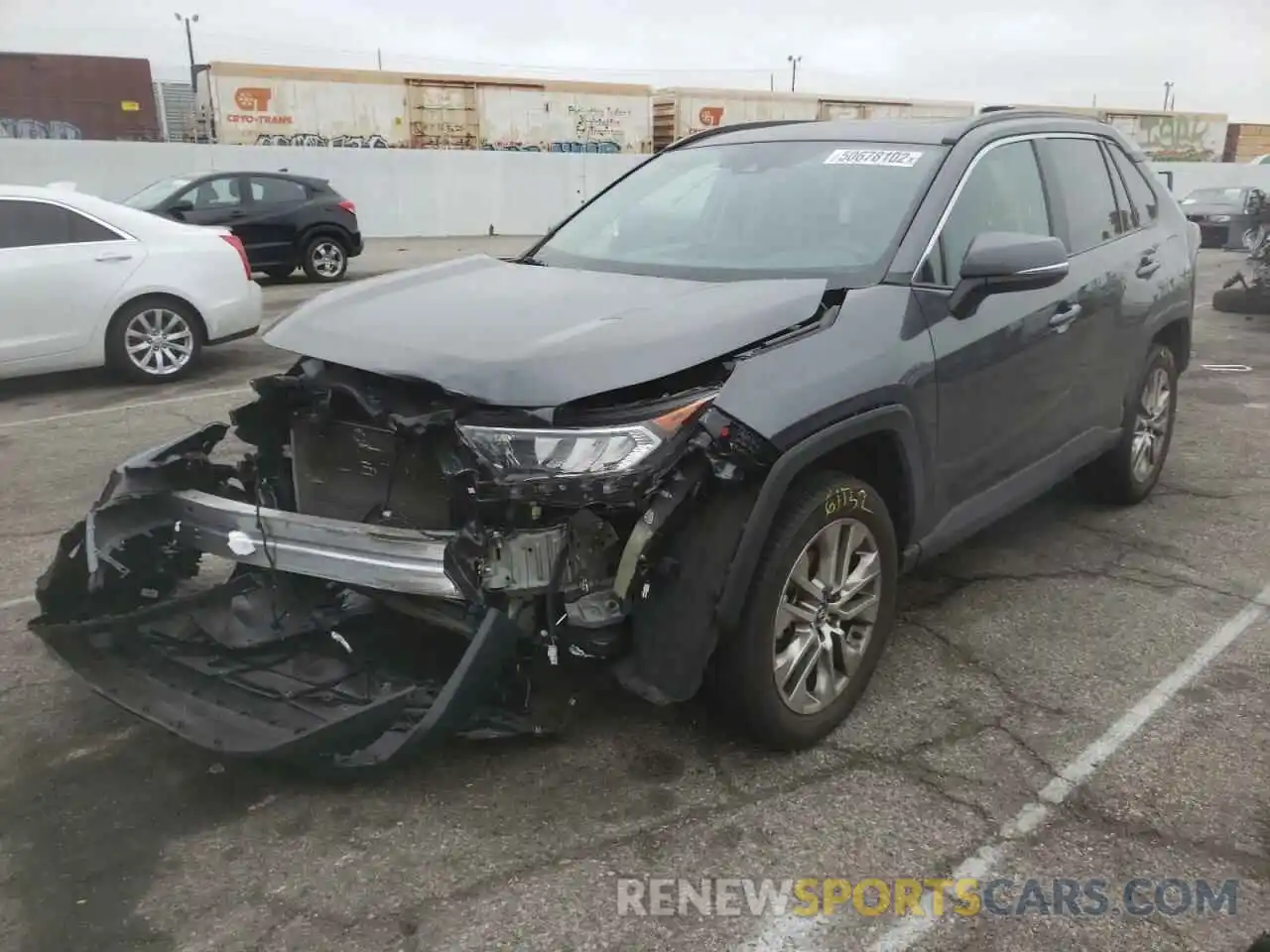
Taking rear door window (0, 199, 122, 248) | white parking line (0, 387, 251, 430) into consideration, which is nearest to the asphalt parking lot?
white parking line (0, 387, 251, 430)

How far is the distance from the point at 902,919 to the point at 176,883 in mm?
1799

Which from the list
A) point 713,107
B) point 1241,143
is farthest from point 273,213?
point 1241,143

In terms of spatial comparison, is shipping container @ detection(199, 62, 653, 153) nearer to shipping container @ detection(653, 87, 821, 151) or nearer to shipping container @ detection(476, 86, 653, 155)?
shipping container @ detection(476, 86, 653, 155)

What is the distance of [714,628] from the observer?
110 inches

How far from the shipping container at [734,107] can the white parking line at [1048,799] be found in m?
30.5

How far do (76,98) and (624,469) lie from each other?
106 ft

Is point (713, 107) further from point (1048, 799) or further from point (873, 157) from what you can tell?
point (1048, 799)

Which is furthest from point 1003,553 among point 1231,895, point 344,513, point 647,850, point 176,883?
point 176,883

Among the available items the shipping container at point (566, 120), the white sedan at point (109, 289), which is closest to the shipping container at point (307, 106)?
the shipping container at point (566, 120)

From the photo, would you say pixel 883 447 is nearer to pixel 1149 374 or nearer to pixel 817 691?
pixel 817 691

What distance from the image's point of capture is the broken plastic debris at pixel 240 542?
122 inches

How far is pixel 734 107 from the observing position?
33156 mm

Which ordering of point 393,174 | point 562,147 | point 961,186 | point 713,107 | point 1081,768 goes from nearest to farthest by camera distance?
point 1081,768 < point 961,186 < point 393,174 < point 562,147 < point 713,107

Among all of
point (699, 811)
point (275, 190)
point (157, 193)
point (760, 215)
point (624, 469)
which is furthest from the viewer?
point (275, 190)
